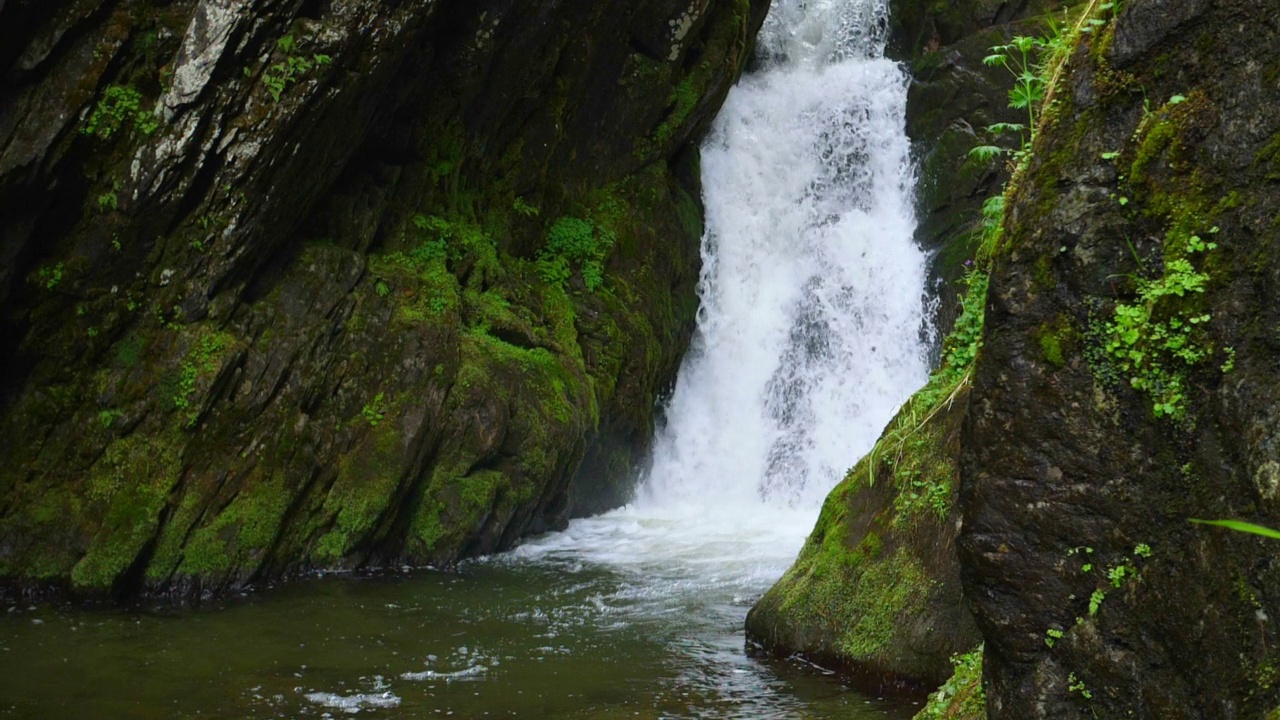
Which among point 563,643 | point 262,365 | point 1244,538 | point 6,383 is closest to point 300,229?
point 262,365

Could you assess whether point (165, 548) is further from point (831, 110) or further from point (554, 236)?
point (831, 110)

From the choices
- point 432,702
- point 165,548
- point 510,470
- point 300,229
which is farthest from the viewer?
point 510,470

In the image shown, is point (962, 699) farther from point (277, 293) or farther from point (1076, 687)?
point (277, 293)

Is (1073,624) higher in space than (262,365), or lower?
lower

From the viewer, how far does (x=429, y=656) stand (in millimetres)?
7609

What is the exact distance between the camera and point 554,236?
14.1 metres

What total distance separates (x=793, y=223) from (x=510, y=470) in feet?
23.9

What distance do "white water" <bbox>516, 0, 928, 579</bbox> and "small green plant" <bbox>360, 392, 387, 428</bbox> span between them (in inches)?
95.2

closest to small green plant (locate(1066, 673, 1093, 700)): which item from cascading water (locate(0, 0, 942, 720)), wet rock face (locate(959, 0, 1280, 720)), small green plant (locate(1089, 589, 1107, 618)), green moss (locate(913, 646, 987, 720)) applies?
wet rock face (locate(959, 0, 1280, 720))

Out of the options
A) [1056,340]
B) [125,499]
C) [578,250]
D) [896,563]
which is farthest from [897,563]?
[578,250]

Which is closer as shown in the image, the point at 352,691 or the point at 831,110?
the point at 352,691

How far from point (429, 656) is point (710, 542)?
503 centimetres

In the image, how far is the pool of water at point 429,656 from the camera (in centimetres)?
640

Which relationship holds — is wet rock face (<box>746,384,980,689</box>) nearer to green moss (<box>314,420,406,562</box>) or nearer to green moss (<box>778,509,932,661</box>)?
green moss (<box>778,509,932,661</box>)
